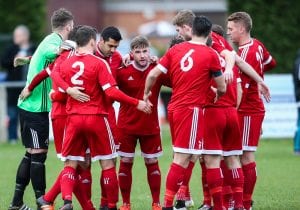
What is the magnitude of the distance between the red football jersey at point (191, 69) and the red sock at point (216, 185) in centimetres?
80

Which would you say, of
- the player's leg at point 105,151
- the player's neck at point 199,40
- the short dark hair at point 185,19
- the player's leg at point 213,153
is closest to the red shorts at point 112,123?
the player's leg at point 105,151

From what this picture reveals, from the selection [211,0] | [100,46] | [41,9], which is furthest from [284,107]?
[211,0]

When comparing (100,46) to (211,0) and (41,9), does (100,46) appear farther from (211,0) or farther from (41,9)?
(211,0)

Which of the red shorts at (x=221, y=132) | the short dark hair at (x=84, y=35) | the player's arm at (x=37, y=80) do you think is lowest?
the red shorts at (x=221, y=132)

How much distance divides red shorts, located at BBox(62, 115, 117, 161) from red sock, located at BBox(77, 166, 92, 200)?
567mm

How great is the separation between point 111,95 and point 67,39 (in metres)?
1.23

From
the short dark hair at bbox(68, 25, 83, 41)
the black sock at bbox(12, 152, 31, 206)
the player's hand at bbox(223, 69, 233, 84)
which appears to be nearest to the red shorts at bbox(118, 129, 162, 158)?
the black sock at bbox(12, 152, 31, 206)

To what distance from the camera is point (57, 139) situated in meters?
11.6

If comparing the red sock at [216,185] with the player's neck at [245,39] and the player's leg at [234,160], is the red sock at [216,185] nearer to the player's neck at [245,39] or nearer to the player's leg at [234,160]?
the player's leg at [234,160]

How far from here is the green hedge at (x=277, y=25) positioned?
24.2 metres

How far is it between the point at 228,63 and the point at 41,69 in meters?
2.37

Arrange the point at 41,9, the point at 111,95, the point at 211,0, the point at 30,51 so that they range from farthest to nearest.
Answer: the point at 211,0 < the point at 41,9 < the point at 30,51 < the point at 111,95

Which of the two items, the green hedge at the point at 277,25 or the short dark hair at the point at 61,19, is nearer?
the short dark hair at the point at 61,19

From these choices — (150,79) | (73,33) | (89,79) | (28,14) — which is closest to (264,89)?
(150,79)
